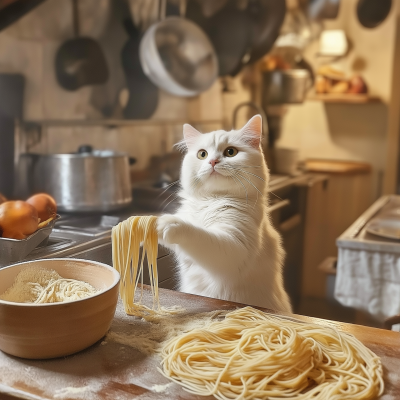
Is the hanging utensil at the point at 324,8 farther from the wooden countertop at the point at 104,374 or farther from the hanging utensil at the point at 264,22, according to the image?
the wooden countertop at the point at 104,374

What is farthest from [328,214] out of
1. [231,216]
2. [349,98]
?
[231,216]

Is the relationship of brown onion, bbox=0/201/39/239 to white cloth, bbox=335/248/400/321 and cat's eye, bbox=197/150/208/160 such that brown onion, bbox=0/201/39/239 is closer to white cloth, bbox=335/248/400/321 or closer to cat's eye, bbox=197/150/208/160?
cat's eye, bbox=197/150/208/160

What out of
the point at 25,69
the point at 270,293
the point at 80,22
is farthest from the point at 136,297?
the point at 80,22

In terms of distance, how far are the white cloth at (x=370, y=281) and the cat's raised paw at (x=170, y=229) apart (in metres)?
→ 1.26

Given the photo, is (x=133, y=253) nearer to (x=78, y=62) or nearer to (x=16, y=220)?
(x=16, y=220)

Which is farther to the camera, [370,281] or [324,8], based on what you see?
[324,8]

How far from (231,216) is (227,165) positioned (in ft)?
0.42

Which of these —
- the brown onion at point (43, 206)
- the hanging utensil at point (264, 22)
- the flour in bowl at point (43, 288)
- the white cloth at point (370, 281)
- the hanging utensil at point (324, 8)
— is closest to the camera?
the flour in bowl at point (43, 288)

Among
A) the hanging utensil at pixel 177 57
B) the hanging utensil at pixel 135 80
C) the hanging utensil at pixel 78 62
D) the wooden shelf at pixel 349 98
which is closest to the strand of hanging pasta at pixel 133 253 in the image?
the hanging utensil at pixel 78 62

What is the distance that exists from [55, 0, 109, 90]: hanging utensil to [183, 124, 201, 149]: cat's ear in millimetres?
1053

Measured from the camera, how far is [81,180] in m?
1.80

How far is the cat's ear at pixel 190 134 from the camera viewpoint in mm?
1296

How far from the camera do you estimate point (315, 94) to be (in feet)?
13.6

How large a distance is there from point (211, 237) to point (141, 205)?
44.3 inches
